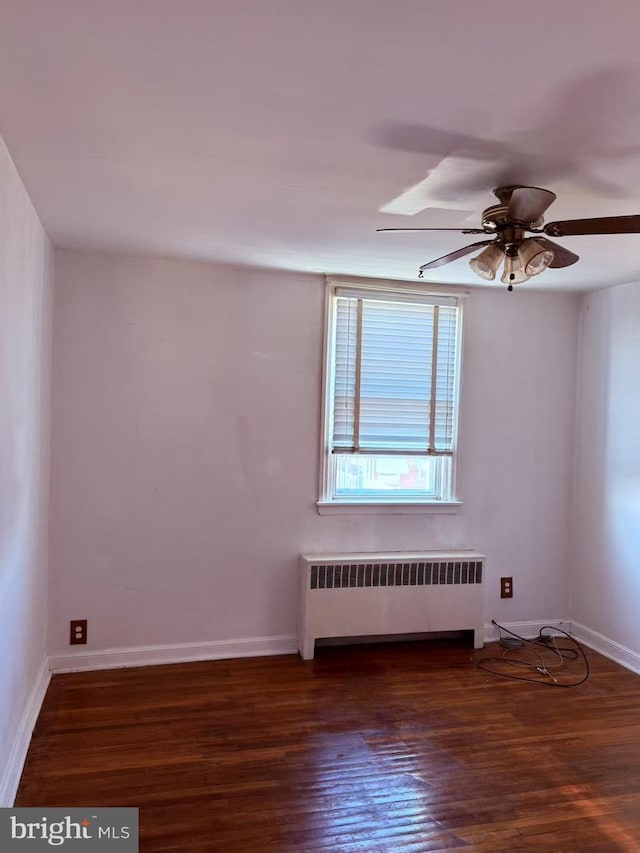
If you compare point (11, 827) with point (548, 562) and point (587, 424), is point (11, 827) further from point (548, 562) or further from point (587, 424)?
point (587, 424)

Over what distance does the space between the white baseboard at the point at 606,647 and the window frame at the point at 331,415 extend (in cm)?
126

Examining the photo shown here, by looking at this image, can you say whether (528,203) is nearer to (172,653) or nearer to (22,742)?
(22,742)

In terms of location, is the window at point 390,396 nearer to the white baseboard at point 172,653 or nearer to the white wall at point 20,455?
the white baseboard at point 172,653

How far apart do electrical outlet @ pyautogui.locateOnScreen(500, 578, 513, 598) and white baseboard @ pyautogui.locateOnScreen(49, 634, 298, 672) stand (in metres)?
1.50

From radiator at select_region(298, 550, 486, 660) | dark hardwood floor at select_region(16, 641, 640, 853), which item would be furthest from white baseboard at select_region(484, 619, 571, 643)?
dark hardwood floor at select_region(16, 641, 640, 853)

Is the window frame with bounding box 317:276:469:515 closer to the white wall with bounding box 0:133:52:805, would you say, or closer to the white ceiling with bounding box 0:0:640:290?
the white ceiling with bounding box 0:0:640:290

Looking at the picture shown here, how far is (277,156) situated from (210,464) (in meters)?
2.06

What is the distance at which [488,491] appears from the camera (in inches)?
162

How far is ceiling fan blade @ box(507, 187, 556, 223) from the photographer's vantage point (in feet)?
6.14

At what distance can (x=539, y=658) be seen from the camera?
382 cm

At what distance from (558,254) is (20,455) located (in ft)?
7.34

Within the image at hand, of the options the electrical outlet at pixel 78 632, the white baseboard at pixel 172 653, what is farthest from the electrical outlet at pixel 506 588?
the electrical outlet at pixel 78 632

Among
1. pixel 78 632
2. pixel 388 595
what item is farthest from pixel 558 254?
pixel 78 632

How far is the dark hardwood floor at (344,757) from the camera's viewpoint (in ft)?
7.05
